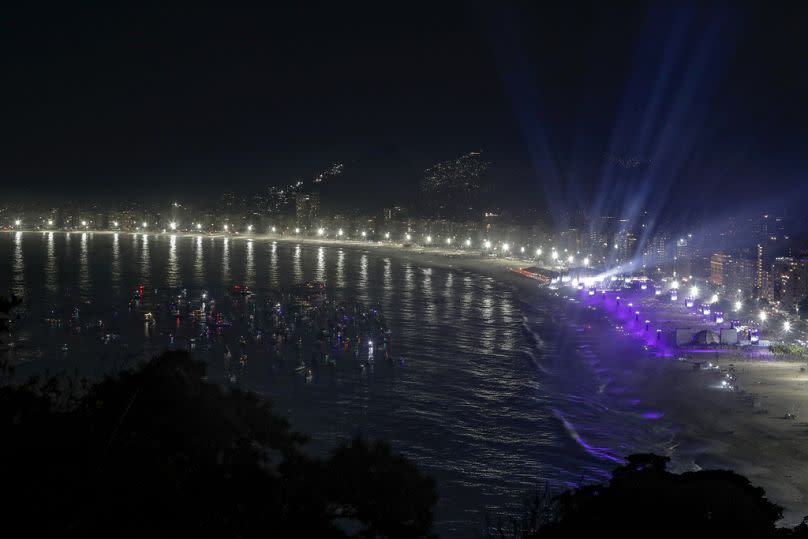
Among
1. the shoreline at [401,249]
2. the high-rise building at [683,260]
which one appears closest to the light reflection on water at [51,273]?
the shoreline at [401,249]

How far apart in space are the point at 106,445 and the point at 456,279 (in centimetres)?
4381

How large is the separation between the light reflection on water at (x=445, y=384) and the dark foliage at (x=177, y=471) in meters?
5.22

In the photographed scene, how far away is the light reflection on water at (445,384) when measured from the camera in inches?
511

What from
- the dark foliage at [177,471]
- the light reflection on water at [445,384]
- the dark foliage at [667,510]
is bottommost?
the light reflection on water at [445,384]

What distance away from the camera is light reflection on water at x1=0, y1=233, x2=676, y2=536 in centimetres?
1297

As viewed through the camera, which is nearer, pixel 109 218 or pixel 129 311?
pixel 129 311

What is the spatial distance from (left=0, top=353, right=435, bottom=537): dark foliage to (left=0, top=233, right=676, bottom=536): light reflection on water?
5.22 metres

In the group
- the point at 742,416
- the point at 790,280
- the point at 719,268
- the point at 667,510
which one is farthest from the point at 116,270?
the point at 667,510

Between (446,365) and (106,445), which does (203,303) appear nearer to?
(446,365)

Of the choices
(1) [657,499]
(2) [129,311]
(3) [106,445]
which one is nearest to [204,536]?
(3) [106,445]

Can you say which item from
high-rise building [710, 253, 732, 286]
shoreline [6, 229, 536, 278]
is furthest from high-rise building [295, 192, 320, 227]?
high-rise building [710, 253, 732, 286]

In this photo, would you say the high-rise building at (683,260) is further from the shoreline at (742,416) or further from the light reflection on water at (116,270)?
the light reflection on water at (116,270)

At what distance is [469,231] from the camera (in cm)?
9212

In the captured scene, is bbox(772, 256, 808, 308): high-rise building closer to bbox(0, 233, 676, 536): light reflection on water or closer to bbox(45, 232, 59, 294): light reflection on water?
bbox(0, 233, 676, 536): light reflection on water
